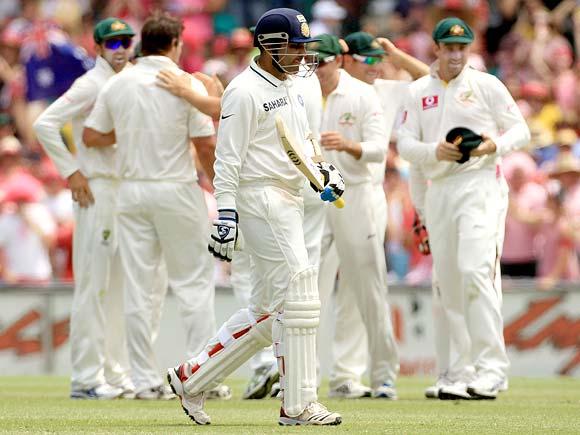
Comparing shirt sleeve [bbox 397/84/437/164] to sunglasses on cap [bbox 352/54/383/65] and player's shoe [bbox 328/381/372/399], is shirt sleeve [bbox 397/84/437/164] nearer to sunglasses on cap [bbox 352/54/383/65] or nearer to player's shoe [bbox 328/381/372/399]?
sunglasses on cap [bbox 352/54/383/65]

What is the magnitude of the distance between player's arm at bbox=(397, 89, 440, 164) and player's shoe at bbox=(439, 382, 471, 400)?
5.66ft

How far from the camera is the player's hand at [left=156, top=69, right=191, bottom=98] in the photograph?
11.8m

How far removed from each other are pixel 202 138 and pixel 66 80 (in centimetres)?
595

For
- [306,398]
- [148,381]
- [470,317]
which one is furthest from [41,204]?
[306,398]

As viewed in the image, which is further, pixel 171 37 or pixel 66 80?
pixel 66 80

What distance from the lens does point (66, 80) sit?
57.6 feet

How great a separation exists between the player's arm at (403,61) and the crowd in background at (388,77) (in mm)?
896

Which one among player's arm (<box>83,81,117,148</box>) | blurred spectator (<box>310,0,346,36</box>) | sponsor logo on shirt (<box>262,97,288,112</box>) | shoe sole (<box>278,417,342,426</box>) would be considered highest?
blurred spectator (<box>310,0,346,36</box>)

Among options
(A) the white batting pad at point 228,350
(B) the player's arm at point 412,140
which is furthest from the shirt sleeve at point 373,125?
(A) the white batting pad at point 228,350

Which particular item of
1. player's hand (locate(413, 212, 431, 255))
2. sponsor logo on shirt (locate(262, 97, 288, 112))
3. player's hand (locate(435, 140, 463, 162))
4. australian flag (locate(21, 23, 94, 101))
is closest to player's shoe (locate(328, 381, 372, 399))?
player's hand (locate(413, 212, 431, 255))

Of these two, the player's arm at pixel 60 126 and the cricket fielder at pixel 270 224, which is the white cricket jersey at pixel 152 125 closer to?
the player's arm at pixel 60 126

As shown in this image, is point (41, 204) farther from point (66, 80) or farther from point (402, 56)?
point (402, 56)

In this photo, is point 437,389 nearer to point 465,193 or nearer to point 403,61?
point 465,193

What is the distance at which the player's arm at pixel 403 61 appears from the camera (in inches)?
507
